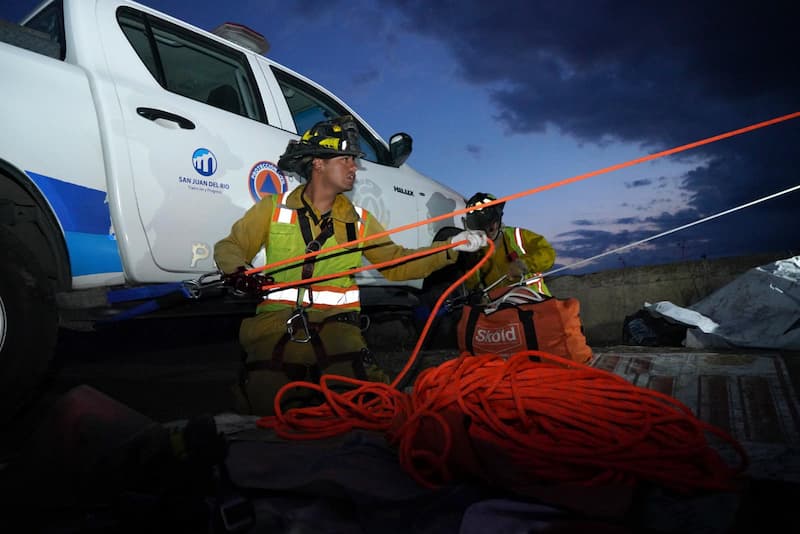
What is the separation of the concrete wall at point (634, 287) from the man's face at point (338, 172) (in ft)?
12.7

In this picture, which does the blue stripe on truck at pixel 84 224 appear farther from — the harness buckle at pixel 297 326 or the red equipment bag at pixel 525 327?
the red equipment bag at pixel 525 327

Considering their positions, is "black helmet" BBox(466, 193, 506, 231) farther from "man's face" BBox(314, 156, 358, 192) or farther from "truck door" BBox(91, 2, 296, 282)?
"truck door" BBox(91, 2, 296, 282)

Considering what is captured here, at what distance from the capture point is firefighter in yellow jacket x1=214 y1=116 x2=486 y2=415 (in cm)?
243

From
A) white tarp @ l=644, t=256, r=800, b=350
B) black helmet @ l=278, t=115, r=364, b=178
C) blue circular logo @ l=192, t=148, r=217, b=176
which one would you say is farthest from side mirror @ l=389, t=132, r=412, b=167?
white tarp @ l=644, t=256, r=800, b=350

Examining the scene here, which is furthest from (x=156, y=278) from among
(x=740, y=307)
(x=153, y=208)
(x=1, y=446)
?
(x=740, y=307)

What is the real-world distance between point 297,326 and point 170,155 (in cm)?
112

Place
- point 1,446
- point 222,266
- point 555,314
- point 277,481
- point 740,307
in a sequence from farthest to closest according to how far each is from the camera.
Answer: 1. point 740,307
2. point 555,314
3. point 222,266
4. point 1,446
5. point 277,481

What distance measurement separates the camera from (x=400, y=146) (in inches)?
147

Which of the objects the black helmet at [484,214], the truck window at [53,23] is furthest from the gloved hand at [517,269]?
the truck window at [53,23]

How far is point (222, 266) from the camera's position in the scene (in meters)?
2.32

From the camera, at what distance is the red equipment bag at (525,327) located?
2855mm

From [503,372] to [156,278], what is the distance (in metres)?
1.80

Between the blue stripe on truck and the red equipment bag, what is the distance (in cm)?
212

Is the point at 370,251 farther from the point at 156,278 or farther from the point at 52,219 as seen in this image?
the point at 52,219
